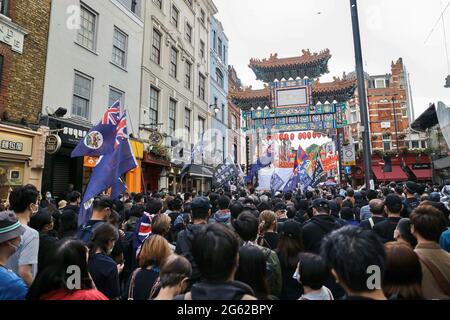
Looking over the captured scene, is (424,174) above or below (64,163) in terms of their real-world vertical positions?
above

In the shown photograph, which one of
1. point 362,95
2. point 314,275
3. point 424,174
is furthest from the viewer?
point 424,174

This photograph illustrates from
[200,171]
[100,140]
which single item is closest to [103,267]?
[100,140]

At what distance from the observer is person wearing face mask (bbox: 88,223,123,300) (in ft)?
9.62

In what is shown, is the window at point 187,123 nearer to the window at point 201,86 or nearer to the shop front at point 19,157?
the window at point 201,86

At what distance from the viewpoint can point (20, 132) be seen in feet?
33.1

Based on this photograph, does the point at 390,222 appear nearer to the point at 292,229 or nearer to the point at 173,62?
the point at 292,229

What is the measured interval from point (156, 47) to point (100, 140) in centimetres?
1441

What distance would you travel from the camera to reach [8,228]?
2500 mm

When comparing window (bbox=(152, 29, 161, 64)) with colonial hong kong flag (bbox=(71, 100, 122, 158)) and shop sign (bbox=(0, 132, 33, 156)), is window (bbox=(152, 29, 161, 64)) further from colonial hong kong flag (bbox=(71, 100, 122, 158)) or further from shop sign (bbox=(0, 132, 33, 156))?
colonial hong kong flag (bbox=(71, 100, 122, 158))

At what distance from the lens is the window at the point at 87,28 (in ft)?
43.6

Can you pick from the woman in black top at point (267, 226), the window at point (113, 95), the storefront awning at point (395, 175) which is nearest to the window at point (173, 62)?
the window at point (113, 95)

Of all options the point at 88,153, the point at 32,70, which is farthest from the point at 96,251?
the point at 32,70

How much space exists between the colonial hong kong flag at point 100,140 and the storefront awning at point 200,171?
48.0 feet
